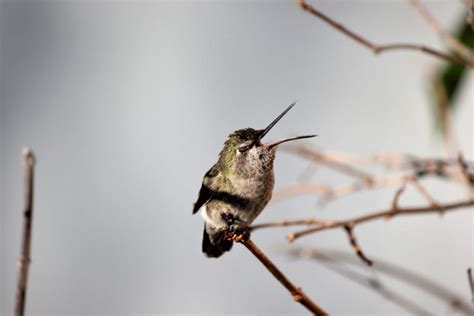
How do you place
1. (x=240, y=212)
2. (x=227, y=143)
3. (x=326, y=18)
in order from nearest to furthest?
(x=326, y=18), (x=240, y=212), (x=227, y=143)

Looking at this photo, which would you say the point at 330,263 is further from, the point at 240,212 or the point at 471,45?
the point at 471,45

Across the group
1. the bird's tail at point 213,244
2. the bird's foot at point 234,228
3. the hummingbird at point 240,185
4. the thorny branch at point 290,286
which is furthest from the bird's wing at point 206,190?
the thorny branch at point 290,286

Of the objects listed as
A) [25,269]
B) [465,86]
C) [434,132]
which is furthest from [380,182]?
[25,269]

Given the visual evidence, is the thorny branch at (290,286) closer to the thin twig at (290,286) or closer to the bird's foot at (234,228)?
the thin twig at (290,286)

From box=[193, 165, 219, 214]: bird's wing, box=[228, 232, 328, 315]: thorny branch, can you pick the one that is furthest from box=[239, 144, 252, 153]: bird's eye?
box=[228, 232, 328, 315]: thorny branch

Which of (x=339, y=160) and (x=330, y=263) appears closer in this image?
Result: (x=330, y=263)

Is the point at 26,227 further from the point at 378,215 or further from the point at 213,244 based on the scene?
the point at 213,244
